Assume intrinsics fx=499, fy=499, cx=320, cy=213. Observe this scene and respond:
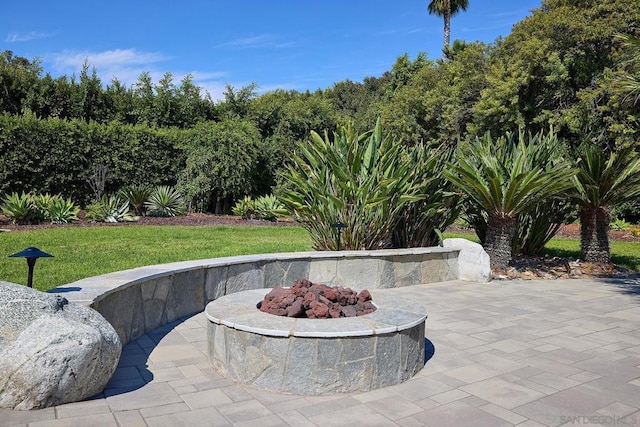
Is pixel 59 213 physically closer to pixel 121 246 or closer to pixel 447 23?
pixel 121 246

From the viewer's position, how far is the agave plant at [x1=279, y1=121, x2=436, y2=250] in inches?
298

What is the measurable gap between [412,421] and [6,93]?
1866 centimetres

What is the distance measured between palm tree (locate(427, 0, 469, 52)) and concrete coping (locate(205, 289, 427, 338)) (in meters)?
30.3

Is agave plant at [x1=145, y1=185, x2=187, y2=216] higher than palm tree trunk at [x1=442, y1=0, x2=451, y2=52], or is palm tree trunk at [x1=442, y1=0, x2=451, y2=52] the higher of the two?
palm tree trunk at [x1=442, y1=0, x2=451, y2=52]

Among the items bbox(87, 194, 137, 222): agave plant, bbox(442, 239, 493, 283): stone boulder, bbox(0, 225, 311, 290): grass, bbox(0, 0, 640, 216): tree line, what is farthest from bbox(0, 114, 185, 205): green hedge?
bbox(442, 239, 493, 283): stone boulder

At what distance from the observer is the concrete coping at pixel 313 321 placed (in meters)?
3.68

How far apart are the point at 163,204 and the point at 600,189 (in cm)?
1162

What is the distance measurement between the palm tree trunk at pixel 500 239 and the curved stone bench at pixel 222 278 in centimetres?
77

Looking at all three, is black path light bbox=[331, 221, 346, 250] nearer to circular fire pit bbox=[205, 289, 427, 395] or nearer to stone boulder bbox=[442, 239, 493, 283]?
stone boulder bbox=[442, 239, 493, 283]

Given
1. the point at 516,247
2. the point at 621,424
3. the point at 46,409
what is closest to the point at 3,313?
the point at 46,409

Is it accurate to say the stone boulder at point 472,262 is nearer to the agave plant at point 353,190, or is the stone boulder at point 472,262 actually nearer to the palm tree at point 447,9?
the agave plant at point 353,190

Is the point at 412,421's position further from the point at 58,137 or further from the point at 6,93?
the point at 6,93

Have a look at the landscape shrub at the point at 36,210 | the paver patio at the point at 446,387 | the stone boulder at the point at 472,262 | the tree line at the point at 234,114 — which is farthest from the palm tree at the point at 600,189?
the landscape shrub at the point at 36,210

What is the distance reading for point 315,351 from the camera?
3.66m
